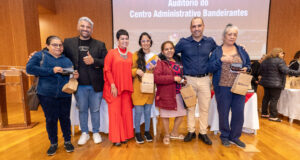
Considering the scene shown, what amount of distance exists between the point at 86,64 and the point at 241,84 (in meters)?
2.10

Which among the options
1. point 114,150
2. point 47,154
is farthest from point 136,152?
point 47,154

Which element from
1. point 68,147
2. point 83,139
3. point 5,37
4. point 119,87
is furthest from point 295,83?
point 5,37

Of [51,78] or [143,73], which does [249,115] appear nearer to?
[143,73]

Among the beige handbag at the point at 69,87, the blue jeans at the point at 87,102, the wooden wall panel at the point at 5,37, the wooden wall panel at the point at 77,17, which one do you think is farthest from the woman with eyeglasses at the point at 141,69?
the wooden wall panel at the point at 5,37

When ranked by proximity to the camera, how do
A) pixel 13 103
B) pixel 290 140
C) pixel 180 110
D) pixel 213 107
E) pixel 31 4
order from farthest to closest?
pixel 13 103 → pixel 31 4 → pixel 213 107 → pixel 290 140 → pixel 180 110

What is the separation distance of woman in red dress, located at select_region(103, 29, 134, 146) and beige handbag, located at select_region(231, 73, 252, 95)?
141cm

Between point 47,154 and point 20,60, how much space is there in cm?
384

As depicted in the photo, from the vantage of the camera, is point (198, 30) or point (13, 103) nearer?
point (198, 30)

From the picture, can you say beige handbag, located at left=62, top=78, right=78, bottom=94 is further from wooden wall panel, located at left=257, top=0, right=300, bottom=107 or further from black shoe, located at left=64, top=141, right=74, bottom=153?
wooden wall panel, located at left=257, top=0, right=300, bottom=107

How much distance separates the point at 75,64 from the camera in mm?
2105

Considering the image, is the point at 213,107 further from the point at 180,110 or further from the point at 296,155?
the point at 296,155

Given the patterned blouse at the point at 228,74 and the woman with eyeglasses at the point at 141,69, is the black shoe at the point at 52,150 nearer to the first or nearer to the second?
the woman with eyeglasses at the point at 141,69

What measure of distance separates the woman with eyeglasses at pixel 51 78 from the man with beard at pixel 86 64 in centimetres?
14

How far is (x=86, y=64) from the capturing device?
6.98ft
